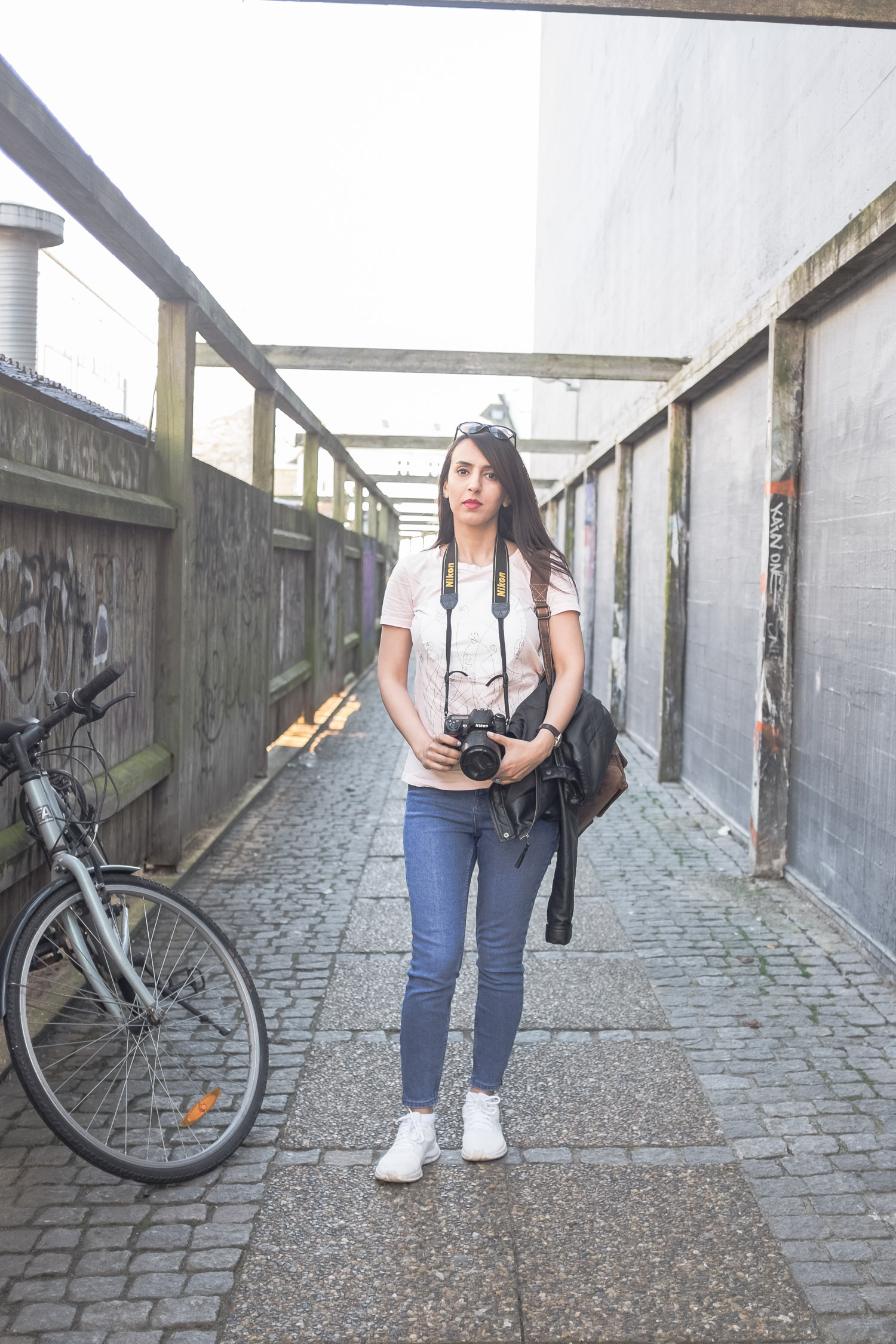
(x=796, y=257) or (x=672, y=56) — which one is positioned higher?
(x=672, y=56)

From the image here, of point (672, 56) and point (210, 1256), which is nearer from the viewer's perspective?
point (210, 1256)

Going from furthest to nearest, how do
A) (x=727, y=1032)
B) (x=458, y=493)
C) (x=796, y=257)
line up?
1. (x=796, y=257)
2. (x=727, y=1032)
3. (x=458, y=493)

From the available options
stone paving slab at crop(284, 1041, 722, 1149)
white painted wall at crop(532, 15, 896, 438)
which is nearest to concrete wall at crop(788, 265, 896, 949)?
white painted wall at crop(532, 15, 896, 438)

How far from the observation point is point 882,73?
504 cm

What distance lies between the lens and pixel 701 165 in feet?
29.8

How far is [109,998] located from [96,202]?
2.86 meters

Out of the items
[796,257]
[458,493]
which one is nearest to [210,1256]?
→ [458,493]

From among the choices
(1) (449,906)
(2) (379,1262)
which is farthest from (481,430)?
(2) (379,1262)

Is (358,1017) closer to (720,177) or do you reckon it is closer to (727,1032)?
(727,1032)

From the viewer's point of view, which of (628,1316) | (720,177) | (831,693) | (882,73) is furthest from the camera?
(720,177)

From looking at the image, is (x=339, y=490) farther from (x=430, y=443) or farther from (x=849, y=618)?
(x=849, y=618)

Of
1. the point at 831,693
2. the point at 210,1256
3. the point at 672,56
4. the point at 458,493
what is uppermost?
the point at 672,56

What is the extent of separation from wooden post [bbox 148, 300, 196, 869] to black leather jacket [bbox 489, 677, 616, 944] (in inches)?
124

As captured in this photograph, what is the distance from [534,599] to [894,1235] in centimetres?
175
